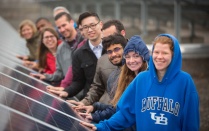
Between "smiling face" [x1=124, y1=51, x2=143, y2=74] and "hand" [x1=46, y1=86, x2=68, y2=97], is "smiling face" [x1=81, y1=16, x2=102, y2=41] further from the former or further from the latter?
"smiling face" [x1=124, y1=51, x2=143, y2=74]

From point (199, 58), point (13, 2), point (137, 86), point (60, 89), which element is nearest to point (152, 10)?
point (199, 58)

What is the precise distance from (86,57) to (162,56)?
99.4 inches

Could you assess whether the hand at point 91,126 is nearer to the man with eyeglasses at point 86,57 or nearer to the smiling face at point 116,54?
the smiling face at point 116,54

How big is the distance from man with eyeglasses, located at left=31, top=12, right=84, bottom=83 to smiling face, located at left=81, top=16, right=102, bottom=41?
1.26m

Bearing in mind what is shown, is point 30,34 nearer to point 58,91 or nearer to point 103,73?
point 58,91

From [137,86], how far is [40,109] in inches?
38.7

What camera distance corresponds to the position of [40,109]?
539 cm

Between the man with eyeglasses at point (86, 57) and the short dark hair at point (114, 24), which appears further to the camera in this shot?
the man with eyeglasses at point (86, 57)

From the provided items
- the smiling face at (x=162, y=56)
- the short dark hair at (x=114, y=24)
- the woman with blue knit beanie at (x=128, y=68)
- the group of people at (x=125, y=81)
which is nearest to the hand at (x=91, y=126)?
the group of people at (x=125, y=81)

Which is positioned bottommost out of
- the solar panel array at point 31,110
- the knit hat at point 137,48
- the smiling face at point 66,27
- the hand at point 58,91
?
the hand at point 58,91

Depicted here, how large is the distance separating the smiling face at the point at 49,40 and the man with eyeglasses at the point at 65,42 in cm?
61

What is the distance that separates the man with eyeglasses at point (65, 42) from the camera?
8266 millimetres

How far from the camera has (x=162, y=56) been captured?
4.63 m

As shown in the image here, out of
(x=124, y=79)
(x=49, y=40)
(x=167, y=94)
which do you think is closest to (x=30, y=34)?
(x=49, y=40)
